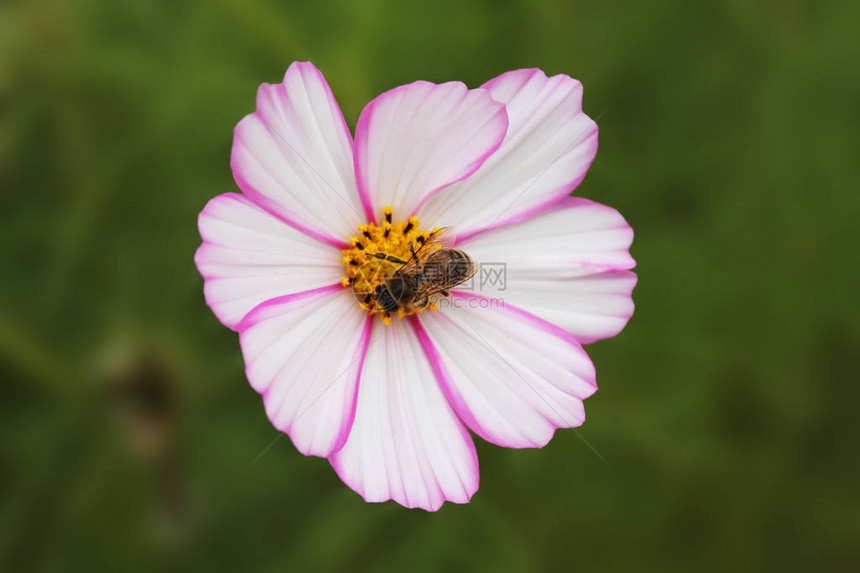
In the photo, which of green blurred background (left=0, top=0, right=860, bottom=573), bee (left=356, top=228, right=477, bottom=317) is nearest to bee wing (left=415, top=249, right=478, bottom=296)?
bee (left=356, top=228, right=477, bottom=317)

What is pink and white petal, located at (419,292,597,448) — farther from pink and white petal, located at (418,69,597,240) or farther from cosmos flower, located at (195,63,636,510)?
pink and white petal, located at (418,69,597,240)

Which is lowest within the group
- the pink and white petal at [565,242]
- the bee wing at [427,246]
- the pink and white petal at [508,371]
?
the pink and white petal at [508,371]

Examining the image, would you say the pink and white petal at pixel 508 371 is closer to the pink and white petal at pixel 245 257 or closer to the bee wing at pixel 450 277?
the bee wing at pixel 450 277

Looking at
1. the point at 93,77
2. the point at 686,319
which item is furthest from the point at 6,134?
the point at 686,319

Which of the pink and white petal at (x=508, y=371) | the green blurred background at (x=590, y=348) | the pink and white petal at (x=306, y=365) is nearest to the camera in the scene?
the pink and white petal at (x=306, y=365)

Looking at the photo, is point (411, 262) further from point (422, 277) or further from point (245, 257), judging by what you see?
point (245, 257)

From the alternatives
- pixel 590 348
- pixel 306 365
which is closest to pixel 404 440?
pixel 306 365

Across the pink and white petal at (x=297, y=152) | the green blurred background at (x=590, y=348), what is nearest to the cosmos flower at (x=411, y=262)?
the pink and white petal at (x=297, y=152)
